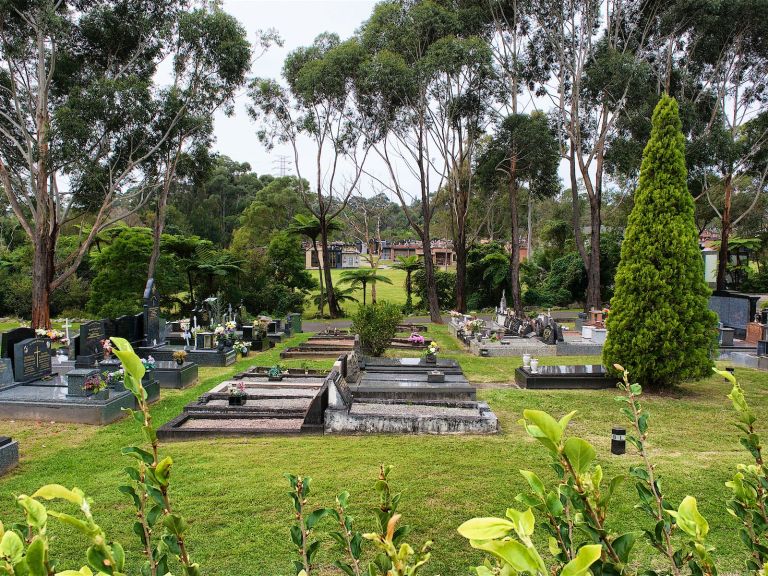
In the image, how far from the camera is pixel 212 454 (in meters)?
8.16

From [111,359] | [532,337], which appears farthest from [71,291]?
[532,337]

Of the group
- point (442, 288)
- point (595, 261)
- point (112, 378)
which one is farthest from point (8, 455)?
point (442, 288)

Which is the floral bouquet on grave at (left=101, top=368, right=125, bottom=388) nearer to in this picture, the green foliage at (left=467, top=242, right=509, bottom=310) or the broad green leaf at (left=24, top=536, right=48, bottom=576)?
the broad green leaf at (left=24, top=536, right=48, bottom=576)

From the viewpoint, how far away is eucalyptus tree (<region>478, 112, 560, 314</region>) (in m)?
23.2

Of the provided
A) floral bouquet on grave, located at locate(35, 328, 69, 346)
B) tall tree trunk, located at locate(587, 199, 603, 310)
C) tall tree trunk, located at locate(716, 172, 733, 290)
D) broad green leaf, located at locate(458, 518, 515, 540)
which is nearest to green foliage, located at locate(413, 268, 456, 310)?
tall tree trunk, located at locate(587, 199, 603, 310)

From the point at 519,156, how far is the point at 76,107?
54.6ft

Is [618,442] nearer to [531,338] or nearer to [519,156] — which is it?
[531,338]

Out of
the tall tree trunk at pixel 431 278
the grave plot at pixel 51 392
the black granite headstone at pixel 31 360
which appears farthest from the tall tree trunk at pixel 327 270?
the grave plot at pixel 51 392

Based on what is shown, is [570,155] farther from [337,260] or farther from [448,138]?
[337,260]

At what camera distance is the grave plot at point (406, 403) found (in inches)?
362

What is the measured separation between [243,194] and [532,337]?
43801 millimetres

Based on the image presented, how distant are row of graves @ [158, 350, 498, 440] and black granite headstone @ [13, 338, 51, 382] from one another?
→ 395cm

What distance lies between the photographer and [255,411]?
1032 cm

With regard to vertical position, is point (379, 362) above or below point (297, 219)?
below
